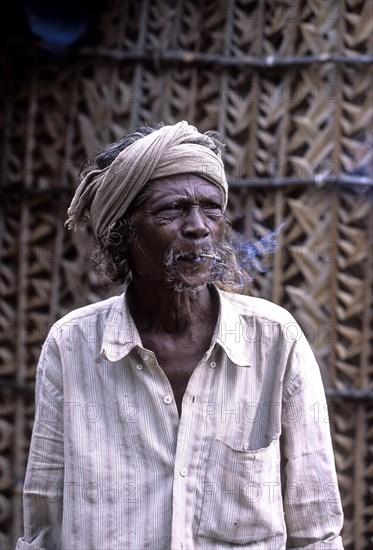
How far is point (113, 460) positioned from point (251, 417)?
1.10 feet

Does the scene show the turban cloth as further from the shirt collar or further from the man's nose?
the shirt collar

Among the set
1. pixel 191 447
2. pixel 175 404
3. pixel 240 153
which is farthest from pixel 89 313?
pixel 240 153

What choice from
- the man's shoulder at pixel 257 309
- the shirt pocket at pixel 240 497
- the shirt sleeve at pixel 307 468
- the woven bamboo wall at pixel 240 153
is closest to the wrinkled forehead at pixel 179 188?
the man's shoulder at pixel 257 309

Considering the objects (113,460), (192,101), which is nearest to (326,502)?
(113,460)

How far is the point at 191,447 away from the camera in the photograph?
201cm

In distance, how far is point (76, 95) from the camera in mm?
4020

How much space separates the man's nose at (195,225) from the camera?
2033 millimetres

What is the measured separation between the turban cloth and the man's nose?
103 mm

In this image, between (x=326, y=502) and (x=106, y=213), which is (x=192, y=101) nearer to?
(x=106, y=213)

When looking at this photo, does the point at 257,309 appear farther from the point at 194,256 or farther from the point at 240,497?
the point at 240,497

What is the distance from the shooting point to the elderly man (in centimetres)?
201

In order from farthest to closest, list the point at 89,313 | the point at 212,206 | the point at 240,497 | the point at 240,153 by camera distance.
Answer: the point at 240,153, the point at 89,313, the point at 212,206, the point at 240,497

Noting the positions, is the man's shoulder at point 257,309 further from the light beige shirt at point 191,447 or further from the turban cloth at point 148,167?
the turban cloth at point 148,167

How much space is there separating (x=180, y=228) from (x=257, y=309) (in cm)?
30
